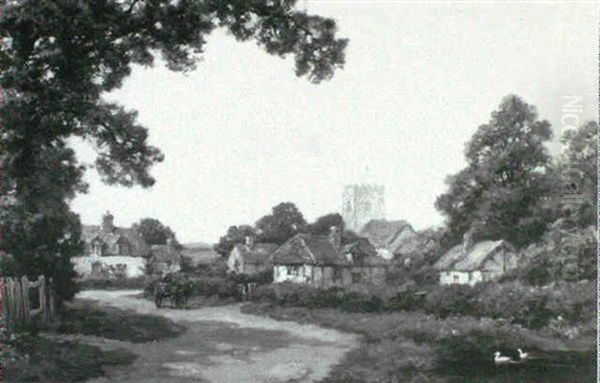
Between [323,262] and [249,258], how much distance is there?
13.3 meters

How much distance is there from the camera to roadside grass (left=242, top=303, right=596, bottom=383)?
43.6ft

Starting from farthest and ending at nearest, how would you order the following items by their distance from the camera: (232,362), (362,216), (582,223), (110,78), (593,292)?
(362,216) < (582,223) < (593,292) < (232,362) < (110,78)

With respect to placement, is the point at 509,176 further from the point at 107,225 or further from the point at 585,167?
the point at 107,225

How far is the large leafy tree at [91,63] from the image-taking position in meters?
11.5

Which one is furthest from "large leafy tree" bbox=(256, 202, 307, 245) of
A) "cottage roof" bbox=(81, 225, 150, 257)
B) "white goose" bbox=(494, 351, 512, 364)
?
"white goose" bbox=(494, 351, 512, 364)

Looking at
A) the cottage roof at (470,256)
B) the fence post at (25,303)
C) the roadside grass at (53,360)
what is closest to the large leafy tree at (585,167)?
the roadside grass at (53,360)

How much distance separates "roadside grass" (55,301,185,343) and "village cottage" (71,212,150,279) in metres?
40.3

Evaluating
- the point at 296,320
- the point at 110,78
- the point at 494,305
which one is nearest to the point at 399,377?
the point at 110,78

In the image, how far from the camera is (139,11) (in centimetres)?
1266

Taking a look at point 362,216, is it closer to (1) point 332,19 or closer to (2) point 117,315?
(2) point 117,315

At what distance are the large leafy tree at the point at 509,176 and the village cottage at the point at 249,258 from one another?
19.5 metres

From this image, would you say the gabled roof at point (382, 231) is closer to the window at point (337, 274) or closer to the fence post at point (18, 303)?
the window at point (337, 274)

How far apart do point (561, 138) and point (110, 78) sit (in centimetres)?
944

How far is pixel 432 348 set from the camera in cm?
1583
